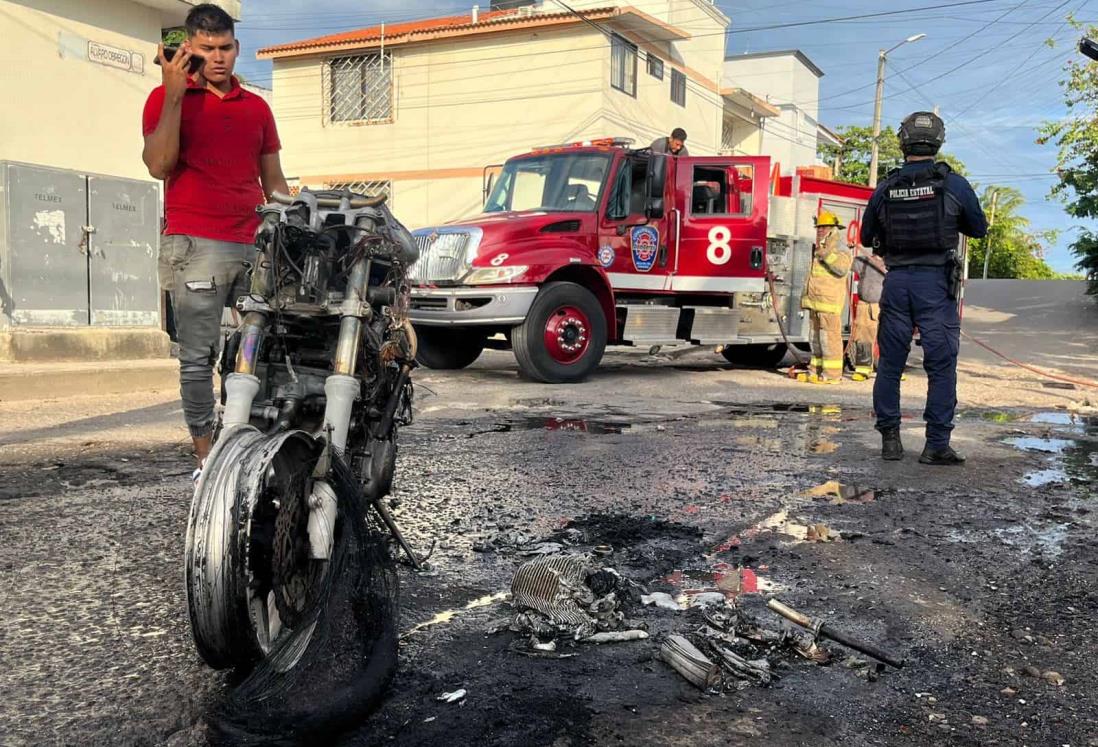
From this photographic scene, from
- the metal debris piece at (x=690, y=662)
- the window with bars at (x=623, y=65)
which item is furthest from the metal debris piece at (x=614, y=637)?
the window with bars at (x=623, y=65)

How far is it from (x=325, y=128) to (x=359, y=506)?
24.9 m

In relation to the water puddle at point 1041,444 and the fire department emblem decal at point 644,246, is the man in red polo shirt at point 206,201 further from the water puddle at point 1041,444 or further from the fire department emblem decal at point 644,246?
the fire department emblem decal at point 644,246

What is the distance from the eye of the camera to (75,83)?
10.7 meters

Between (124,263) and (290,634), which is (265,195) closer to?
(290,634)

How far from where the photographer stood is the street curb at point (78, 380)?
769cm

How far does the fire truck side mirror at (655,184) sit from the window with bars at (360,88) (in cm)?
1635

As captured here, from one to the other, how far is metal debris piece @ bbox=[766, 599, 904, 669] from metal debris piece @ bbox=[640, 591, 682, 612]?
30 cm

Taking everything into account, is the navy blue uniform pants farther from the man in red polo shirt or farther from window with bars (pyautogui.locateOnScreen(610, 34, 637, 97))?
window with bars (pyautogui.locateOnScreen(610, 34, 637, 97))

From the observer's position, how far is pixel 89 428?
6277 mm

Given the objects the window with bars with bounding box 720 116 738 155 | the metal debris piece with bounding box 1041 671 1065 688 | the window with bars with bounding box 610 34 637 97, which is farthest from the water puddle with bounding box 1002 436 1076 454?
the window with bars with bounding box 720 116 738 155

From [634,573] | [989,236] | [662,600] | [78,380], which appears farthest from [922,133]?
[989,236]

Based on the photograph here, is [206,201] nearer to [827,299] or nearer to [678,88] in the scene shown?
[827,299]

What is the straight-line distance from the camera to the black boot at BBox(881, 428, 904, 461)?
5.59m

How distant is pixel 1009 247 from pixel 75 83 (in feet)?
215
